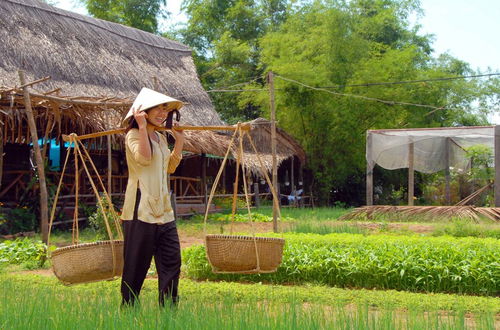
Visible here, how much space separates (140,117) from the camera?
12.9 ft

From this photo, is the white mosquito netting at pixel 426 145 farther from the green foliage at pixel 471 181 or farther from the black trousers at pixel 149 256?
the black trousers at pixel 149 256

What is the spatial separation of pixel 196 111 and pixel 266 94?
3865mm

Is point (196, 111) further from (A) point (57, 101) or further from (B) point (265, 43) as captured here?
(A) point (57, 101)

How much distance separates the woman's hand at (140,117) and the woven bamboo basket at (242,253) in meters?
1.16

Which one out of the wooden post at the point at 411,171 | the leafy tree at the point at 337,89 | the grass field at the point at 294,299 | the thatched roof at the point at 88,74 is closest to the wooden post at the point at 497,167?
the wooden post at the point at 411,171

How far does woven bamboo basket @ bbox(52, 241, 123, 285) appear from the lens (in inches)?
180

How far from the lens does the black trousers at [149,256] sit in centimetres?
385

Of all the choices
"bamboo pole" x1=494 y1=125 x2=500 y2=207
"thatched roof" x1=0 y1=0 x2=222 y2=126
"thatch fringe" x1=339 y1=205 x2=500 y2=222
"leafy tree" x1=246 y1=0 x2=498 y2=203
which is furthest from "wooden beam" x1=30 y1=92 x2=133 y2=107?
"leafy tree" x1=246 y1=0 x2=498 y2=203

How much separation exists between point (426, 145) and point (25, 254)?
999cm

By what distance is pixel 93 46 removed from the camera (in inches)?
580

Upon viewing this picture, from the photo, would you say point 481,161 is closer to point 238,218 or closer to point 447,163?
point 447,163

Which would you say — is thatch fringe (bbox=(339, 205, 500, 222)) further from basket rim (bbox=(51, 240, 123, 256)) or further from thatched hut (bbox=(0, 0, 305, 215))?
basket rim (bbox=(51, 240, 123, 256))

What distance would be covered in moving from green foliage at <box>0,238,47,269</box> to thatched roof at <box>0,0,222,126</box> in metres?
2.56

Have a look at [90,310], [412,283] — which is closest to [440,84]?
[412,283]
